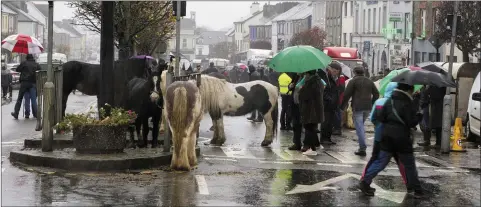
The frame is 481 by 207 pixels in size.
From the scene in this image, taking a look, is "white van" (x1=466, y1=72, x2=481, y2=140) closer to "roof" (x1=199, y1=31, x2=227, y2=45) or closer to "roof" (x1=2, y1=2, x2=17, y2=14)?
"roof" (x1=2, y1=2, x2=17, y2=14)

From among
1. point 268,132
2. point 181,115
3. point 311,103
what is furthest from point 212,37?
point 181,115

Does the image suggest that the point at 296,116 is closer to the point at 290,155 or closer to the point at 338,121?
the point at 290,155

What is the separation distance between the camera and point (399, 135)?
39.7 ft

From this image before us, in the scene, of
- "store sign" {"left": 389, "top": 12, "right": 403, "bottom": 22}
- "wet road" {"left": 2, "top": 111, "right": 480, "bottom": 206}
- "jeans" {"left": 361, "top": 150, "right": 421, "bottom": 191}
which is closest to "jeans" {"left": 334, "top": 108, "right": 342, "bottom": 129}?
"wet road" {"left": 2, "top": 111, "right": 480, "bottom": 206}

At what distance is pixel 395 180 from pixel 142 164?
3797mm

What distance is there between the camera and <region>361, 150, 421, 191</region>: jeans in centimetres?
1231

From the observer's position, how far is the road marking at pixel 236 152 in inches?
690

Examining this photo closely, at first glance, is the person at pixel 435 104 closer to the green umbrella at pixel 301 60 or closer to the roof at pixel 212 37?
the green umbrella at pixel 301 60

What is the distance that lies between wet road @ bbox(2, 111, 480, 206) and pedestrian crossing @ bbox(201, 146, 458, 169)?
19 millimetres

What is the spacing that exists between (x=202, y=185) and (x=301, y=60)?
529 cm

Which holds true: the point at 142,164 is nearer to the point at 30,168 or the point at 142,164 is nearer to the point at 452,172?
the point at 30,168

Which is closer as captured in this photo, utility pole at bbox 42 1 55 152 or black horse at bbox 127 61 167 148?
utility pole at bbox 42 1 55 152

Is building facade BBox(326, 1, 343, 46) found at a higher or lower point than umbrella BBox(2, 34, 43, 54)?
higher

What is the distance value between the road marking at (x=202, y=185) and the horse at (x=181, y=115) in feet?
1.95
